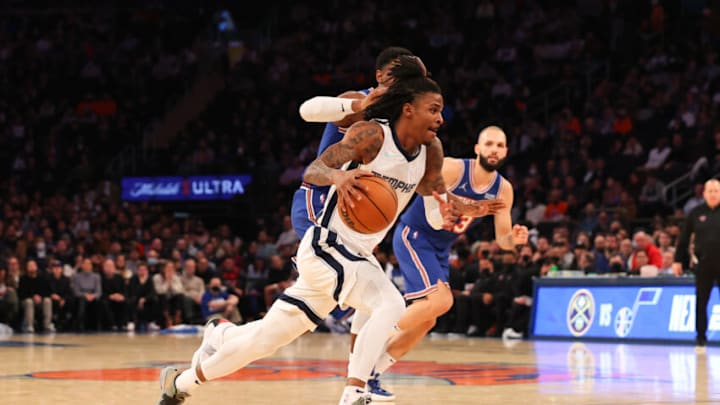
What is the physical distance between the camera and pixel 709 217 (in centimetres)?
1323

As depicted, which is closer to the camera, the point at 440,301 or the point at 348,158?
the point at 348,158

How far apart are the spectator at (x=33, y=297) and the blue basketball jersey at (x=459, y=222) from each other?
12036 mm

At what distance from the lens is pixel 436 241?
8.49 meters

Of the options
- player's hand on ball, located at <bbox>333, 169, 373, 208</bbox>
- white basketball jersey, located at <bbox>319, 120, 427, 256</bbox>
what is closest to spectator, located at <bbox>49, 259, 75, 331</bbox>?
white basketball jersey, located at <bbox>319, 120, 427, 256</bbox>

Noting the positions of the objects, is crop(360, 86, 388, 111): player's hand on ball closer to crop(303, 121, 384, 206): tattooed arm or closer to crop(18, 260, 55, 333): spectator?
crop(303, 121, 384, 206): tattooed arm

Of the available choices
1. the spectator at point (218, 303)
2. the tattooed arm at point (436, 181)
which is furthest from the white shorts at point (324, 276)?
the spectator at point (218, 303)

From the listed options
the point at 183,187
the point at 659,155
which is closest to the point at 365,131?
the point at 659,155

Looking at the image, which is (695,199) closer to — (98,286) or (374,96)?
(98,286)

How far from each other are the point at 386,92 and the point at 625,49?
18.6 m

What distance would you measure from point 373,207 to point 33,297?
14.6 meters

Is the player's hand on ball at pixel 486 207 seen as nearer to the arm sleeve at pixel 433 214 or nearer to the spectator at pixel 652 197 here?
the arm sleeve at pixel 433 214

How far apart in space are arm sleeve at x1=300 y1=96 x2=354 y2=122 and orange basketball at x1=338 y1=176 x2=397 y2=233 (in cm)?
75

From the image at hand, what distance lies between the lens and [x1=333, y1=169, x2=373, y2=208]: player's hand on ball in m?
5.71

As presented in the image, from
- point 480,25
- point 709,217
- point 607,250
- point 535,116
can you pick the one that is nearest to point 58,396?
point 709,217
